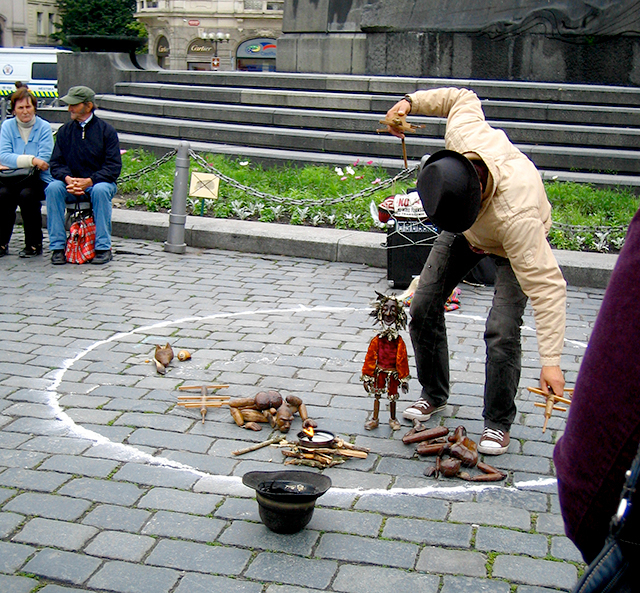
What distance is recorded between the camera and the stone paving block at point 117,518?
137 inches

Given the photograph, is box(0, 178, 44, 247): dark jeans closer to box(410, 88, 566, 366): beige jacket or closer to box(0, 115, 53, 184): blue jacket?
box(0, 115, 53, 184): blue jacket

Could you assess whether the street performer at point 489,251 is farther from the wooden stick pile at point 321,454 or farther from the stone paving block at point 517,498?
the wooden stick pile at point 321,454

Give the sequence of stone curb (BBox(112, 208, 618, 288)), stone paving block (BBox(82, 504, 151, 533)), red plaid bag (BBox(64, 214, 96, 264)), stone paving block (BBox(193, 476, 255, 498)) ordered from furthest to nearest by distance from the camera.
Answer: red plaid bag (BBox(64, 214, 96, 264))
stone curb (BBox(112, 208, 618, 288))
stone paving block (BBox(193, 476, 255, 498))
stone paving block (BBox(82, 504, 151, 533))

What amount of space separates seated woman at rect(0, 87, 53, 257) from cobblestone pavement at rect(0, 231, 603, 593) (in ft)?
4.88

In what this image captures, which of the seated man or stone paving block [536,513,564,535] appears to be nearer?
stone paving block [536,513,564,535]

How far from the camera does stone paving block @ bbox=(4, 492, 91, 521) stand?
11.7ft

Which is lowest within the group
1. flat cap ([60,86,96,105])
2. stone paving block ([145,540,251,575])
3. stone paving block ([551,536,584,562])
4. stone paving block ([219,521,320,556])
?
stone paving block ([145,540,251,575])

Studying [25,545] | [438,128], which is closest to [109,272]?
[25,545]

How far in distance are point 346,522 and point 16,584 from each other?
135 centimetres

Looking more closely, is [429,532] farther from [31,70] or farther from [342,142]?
[31,70]

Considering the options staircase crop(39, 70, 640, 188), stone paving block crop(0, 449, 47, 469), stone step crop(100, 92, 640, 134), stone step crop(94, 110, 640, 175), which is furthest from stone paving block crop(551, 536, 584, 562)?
stone step crop(100, 92, 640, 134)

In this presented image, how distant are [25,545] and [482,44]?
42.1 feet

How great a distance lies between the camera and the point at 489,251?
414cm

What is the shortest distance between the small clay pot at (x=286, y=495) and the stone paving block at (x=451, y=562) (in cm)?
49
